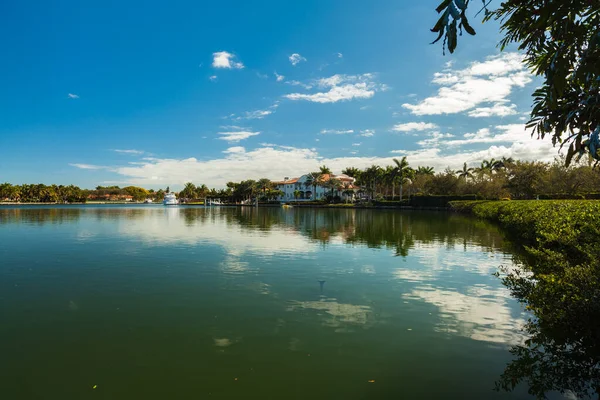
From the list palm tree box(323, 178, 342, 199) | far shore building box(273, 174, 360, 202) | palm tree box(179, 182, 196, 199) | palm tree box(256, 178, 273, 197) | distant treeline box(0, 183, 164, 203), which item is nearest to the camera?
palm tree box(323, 178, 342, 199)

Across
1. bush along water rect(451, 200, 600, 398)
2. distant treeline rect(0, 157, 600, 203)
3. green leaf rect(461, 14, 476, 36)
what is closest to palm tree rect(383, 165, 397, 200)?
distant treeline rect(0, 157, 600, 203)

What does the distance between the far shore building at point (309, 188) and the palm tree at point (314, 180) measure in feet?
1.54

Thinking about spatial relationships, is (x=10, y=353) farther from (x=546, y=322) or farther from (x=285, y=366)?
(x=546, y=322)

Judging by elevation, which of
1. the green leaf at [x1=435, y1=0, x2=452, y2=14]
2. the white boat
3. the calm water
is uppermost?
the green leaf at [x1=435, y1=0, x2=452, y2=14]

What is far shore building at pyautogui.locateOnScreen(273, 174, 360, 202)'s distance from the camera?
11850 cm

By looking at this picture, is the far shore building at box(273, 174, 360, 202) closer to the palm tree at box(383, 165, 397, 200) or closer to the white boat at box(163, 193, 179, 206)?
the palm tree at box(383, 165, 397, 200)

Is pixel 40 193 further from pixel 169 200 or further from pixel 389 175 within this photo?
pixel 389 175

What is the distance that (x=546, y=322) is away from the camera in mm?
7914

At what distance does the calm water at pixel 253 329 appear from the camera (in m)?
5.49

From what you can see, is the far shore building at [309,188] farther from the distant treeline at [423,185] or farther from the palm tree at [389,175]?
the palm tree at [389,175]

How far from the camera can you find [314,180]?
11981 centimetres

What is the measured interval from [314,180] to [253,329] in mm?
112671

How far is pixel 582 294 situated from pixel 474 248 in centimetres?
1448

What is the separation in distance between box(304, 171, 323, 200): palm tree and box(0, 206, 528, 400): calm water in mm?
103455
